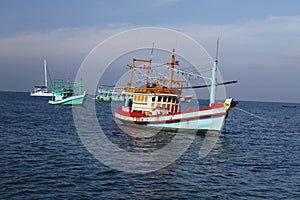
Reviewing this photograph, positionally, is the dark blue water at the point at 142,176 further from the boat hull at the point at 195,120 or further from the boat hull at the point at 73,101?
the boat hull at the point at 73,101

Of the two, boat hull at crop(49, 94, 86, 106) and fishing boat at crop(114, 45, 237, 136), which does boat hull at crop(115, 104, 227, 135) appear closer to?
fishing boat at crop(114, 45, 237, 136)

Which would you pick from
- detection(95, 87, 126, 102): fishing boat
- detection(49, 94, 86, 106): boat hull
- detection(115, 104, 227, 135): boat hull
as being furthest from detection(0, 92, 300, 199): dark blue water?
detection(95, 87, 126, 102): fishing boat

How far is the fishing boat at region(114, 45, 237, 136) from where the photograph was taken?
3516 centimetres

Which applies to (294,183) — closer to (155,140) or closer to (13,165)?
(155,140)

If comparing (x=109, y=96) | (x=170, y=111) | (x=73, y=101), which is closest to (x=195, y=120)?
(x=170, y=111)

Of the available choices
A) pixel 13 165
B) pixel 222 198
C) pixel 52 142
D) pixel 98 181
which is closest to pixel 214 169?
pixel 222 198

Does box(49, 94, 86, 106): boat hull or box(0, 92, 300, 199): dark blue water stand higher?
box(49, 94, 86, 106): boat hull

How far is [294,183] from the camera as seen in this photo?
19.6 m

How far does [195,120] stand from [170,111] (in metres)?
6.28

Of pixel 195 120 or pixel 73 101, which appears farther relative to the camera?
pixel 73 101

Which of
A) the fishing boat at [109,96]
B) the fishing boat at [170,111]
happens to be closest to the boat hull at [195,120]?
the fishing boat at [170,111]

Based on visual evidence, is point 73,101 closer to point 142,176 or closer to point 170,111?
point 170,111

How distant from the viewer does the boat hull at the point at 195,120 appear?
35.0 meters

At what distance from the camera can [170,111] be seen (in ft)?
137
